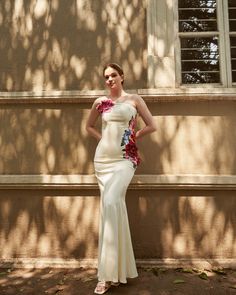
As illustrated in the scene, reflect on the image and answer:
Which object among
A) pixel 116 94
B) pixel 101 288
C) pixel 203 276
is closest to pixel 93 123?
pixel 116 94

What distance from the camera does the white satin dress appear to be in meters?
3.04

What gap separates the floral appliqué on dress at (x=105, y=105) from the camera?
3.47 meters

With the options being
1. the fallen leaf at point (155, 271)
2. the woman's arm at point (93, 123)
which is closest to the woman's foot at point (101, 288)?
the fallen leaf at point (155, 271)

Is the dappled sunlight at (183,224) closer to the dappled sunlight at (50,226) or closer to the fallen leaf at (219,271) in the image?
the fallen leaf at (219,271)

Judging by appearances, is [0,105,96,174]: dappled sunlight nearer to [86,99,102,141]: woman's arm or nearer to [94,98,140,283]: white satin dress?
[86,99,102,141]: woman's arm

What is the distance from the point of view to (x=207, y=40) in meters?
4.29

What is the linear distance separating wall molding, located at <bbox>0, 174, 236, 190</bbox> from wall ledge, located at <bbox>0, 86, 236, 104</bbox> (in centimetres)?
97

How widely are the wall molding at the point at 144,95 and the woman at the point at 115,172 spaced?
440 mm

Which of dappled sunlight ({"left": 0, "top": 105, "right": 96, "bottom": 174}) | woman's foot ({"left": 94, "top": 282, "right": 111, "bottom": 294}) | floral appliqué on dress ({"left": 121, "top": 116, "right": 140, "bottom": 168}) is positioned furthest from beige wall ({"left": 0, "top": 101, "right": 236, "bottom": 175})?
woman's foot ({"left": 94, "top": 282, "right": 111, "bottom": 294})

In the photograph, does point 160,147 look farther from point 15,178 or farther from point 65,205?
point 15,178

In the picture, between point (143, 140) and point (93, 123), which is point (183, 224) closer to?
point (143, 140)

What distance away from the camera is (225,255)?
12.6 feet

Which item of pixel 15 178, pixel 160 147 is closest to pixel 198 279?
pixel 160 147

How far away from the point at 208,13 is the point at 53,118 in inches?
102
